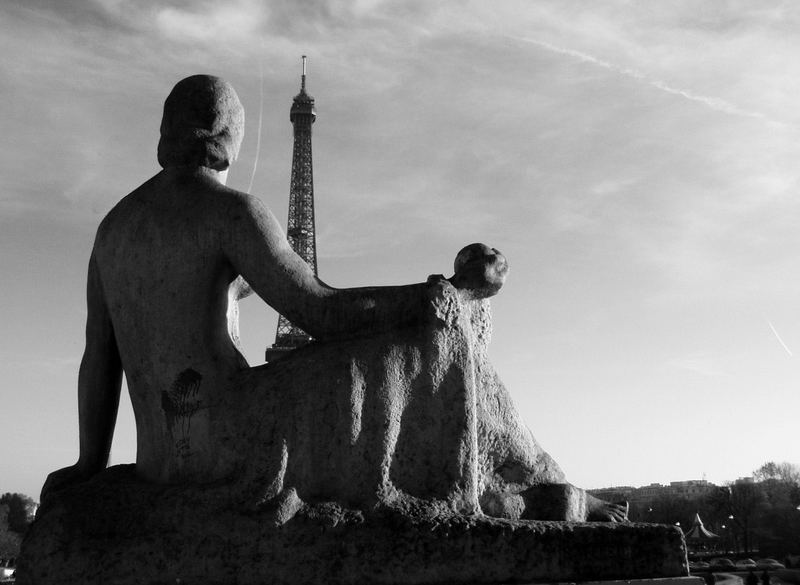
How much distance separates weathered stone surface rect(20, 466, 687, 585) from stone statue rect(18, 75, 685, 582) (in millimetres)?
21

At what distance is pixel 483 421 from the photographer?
4348 millimetres

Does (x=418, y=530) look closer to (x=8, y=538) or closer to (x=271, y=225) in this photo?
(x=271, y=225)

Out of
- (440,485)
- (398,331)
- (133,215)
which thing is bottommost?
(440,485)

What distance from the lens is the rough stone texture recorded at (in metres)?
3.66

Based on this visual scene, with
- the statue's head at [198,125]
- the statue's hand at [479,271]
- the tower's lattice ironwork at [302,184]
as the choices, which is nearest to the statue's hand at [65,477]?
the statue's head at [198,125]

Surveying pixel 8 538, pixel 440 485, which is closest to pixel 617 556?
pixel 440 485

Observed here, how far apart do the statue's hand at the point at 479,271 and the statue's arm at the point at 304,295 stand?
252 mm

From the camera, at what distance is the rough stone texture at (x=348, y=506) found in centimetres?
366

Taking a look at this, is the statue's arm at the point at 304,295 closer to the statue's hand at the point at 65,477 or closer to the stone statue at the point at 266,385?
the stone statue at the point at 266,385

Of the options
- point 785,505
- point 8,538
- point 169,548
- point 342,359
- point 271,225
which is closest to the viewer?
point 169,548

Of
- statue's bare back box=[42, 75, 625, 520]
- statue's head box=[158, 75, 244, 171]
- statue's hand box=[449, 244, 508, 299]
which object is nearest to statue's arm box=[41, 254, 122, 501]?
statue's bare back box=[42, 75, 625, 520]

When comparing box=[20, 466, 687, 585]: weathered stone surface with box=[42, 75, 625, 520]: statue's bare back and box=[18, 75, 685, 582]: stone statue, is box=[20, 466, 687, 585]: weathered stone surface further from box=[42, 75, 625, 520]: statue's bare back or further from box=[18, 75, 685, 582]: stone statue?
box=[42, 75, 625, 520]: statue's bare back

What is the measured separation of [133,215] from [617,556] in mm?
2671

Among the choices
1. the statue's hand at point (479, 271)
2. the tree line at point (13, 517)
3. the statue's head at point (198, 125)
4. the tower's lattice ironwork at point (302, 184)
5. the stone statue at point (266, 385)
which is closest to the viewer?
the stone statue at point (266, 385)
